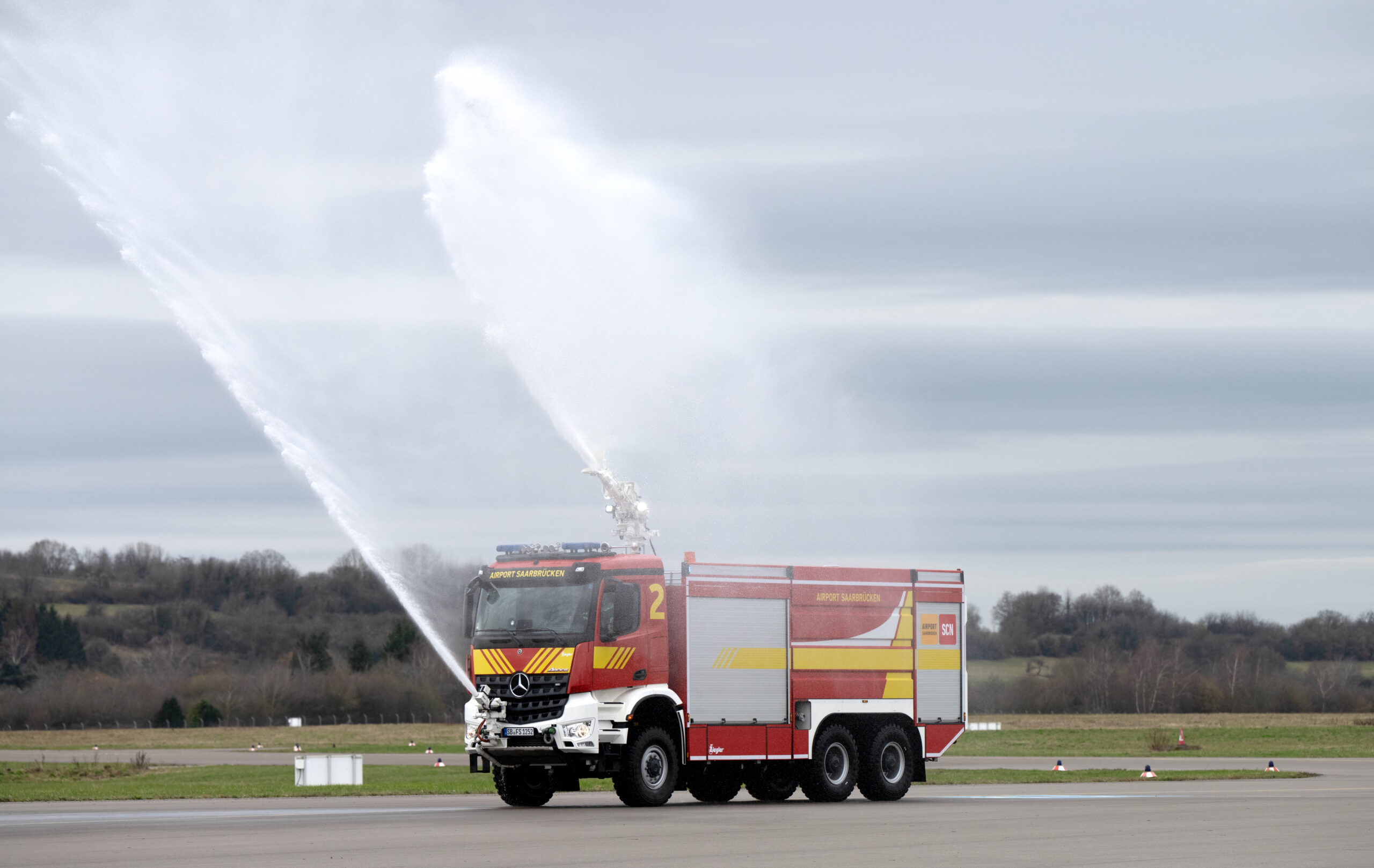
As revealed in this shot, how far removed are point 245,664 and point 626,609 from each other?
513 feet

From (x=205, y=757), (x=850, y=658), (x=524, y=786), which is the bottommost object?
(x=205, y=757)

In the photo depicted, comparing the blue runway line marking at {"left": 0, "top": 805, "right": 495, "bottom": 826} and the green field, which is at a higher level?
the blue runway line marking at {"left": 0, "top": 805, "right": 495, "bottom": 826}

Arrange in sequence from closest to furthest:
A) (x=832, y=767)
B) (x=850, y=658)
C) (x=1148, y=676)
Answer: (x=832, y=767) → (x=850, y=658) → (x=1148, y=676)

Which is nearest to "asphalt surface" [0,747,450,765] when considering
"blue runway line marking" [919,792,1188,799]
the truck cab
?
"blue runway line marking" [919,792,1188,799]

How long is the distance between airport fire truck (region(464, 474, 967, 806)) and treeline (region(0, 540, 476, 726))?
105 meters

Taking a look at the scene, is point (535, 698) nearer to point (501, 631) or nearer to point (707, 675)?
point (501, 631)

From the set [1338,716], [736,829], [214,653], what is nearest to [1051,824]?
[736,829]

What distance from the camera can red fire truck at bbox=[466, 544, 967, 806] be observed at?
99.1ft

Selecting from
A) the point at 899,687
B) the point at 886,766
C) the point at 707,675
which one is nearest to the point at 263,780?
the point at 707,675

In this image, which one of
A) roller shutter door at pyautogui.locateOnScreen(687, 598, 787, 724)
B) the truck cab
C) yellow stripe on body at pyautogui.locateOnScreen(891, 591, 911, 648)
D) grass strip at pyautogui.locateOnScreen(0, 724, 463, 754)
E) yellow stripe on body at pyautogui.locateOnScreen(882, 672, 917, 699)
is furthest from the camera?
grass strip at pyautogui.locateOnScreen(0, 724, 463, 754)

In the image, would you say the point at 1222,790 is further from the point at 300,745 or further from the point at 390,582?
the point at 300,745

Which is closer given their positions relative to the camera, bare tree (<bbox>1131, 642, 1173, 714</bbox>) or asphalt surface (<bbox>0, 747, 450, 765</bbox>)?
asphalt surface (<bbox>0, 747, 450, 765</bbox>)

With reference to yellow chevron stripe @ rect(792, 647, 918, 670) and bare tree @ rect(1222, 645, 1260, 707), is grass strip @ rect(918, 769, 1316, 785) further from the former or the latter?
bare tree @ rect(1222, 645, 1260, 707)

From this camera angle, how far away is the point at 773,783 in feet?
113
